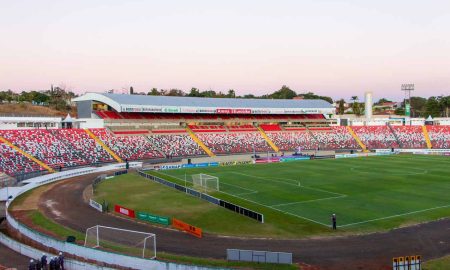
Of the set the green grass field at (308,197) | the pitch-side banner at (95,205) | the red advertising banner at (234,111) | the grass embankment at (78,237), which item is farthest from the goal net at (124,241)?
the red advertising banner at (234,111)

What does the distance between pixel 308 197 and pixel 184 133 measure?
52.2m

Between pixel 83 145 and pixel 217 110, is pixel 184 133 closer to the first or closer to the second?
pixel 217 110

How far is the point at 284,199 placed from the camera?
41406 mm

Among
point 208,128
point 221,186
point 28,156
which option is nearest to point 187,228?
point 221,186

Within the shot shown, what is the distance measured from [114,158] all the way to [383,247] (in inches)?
2178

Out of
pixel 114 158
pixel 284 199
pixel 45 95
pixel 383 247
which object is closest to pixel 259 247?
pixel 383 247

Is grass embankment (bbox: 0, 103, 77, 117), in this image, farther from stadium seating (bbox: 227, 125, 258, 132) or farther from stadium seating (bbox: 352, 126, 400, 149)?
stadium seating (bbox: 352, 126, 400, 149)

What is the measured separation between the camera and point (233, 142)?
3595 inches

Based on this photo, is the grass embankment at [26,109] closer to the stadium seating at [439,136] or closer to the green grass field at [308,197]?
the green grass field at [308,197]

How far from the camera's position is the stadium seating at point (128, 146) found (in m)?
75.8

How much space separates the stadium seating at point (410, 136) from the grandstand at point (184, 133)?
0.23m

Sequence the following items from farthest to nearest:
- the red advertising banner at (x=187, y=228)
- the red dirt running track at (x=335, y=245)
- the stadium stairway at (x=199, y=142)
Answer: the stadium stairway at (x=199, y=142) → the red advertising banner at (x=187, y=228) → the red dirt running track at (x=335, y=245)

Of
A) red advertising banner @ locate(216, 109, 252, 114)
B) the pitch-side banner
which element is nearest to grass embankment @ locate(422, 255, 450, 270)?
the pitch-side banner

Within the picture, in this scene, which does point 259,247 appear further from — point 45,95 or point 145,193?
point 45,95
